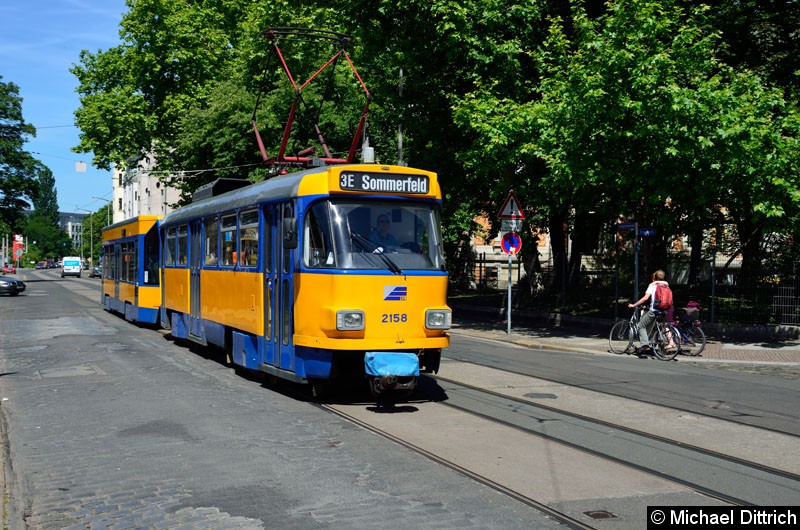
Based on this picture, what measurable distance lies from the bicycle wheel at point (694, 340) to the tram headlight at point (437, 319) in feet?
28.7

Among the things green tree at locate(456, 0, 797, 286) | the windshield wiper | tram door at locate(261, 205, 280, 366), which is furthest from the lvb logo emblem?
green tree at locate(456, 0, 797, 286)

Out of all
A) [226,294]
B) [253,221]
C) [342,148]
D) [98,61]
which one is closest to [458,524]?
[253,221]

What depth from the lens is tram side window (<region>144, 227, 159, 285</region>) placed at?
22.8 meters

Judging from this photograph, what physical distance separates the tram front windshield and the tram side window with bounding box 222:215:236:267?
3.34 meters

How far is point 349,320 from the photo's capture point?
9.77m

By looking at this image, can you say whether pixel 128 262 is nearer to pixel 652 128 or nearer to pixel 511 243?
pixel 511 243

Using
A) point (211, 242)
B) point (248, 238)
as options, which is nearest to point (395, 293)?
point (248, 238)

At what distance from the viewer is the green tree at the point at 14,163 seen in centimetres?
6347

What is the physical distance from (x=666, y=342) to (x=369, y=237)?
9.19 metres

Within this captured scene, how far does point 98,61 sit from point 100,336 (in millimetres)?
30815

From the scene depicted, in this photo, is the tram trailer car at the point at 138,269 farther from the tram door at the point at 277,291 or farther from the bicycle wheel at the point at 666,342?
the bicycle wheel at the point at 666,342

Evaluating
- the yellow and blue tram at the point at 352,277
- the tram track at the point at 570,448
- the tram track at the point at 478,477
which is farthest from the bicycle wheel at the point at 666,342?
the tram track at the point at 478,477

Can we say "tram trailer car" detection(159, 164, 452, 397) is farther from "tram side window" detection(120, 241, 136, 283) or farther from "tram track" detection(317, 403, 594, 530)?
"tram side window" detection(120, 241, 136, 283)

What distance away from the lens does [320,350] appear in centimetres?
1009
